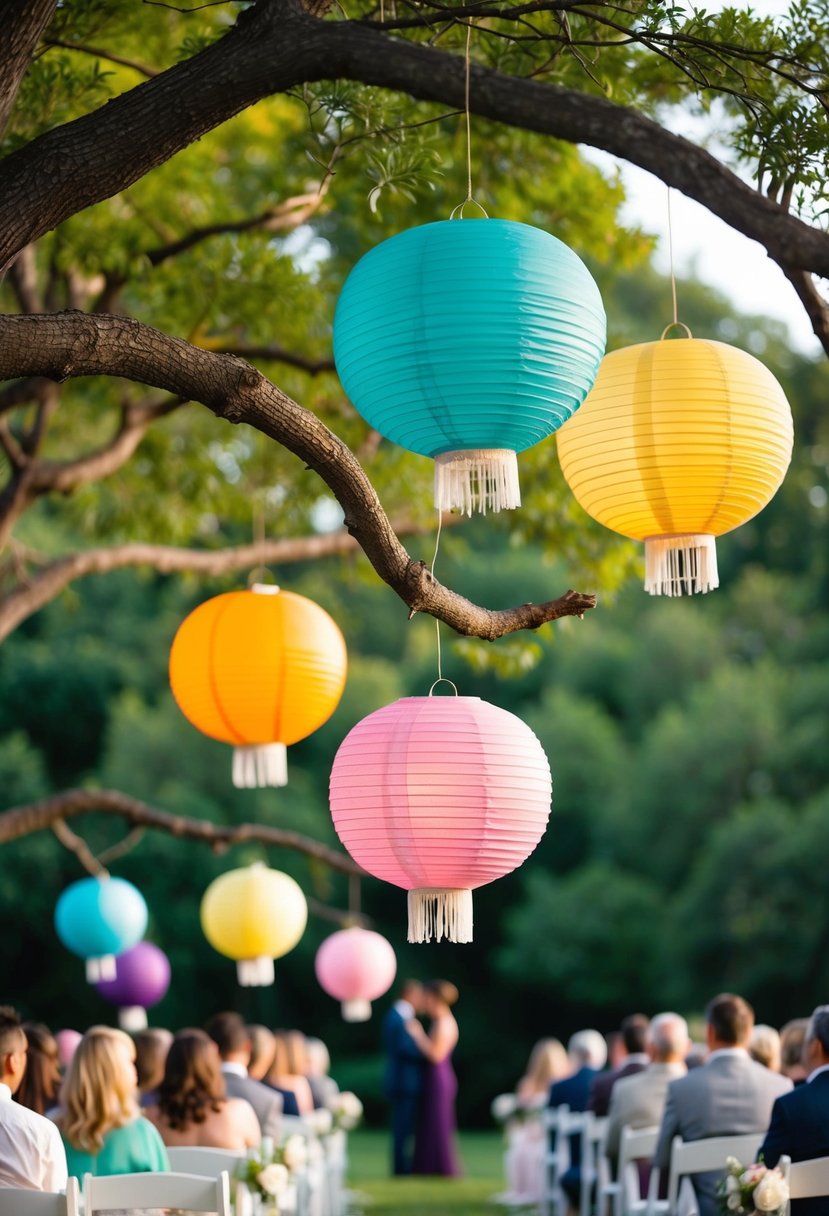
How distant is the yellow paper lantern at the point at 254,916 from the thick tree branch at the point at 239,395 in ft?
15.7

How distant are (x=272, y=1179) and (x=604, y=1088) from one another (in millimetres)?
3061

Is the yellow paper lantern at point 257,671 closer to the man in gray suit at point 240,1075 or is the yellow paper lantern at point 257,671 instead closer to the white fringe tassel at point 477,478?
the man in gray suit at point 240,1075

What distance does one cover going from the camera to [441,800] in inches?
159

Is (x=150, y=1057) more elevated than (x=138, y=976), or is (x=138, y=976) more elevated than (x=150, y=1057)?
(x=138, y=976)

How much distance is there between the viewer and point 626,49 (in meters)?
6.11

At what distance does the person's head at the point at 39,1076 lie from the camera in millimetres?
5586

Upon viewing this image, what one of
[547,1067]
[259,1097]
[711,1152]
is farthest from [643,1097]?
[547,1067]

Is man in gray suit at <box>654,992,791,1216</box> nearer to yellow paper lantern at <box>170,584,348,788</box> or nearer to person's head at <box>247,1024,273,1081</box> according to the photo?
yellow paper lantern at <box>170,584,348,788</box>

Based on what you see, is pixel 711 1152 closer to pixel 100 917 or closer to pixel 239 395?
pixel 239 395

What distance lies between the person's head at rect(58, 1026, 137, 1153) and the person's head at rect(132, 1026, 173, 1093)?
146cm

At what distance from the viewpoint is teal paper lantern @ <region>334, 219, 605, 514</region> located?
11.2 ft

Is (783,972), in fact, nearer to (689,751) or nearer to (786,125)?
(689,751)

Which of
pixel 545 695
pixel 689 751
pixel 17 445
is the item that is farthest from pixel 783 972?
pixel 17 445

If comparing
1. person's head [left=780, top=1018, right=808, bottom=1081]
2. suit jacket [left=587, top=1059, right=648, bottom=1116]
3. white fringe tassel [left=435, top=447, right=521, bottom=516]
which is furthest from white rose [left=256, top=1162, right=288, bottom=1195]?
white fringe tassel [left=435, top=447, right=521, bottom=516]
